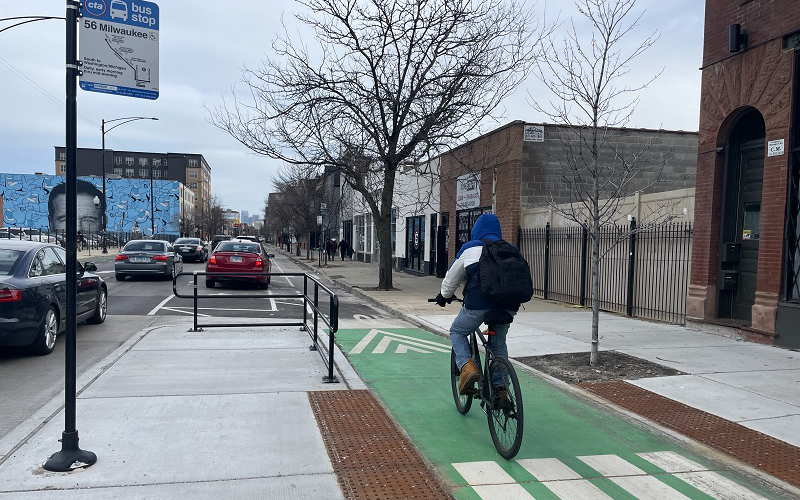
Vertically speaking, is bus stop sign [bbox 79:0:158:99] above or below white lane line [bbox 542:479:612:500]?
above

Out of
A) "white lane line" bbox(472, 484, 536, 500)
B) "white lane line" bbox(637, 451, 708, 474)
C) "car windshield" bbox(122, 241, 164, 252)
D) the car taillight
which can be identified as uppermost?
"car windshield" bbox(122, 241, 164, 252)

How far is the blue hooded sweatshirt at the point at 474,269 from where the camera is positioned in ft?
15.8

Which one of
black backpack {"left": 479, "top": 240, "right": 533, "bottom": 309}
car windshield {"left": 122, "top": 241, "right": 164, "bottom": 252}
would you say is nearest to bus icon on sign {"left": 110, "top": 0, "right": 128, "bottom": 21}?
black backpack {"left": 479, "top": 240, "right": 533, "bottom": 309}

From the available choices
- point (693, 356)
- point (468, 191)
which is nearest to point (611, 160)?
point (468, 191)

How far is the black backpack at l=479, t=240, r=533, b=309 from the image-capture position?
4.53m

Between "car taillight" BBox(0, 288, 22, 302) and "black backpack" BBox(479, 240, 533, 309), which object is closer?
"black backpack" BBox(479, 240, 533, 309)

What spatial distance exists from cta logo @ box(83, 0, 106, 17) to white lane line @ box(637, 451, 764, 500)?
518 centimetres

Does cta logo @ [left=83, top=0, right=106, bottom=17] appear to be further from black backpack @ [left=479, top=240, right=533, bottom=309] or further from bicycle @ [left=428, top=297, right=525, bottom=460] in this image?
bicycle @ [left=428, top=297, right=525, bottom=460]

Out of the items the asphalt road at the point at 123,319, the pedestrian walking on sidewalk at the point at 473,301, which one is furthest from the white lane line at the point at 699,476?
the asphalt road at the point at 123,319

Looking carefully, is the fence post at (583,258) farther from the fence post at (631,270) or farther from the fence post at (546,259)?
the fence post at (546,259)

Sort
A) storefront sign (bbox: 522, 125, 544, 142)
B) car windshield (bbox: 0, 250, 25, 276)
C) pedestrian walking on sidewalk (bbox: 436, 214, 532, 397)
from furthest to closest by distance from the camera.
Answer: storefront sign (bbox: 522, 125, 544, 142), car windshield (bbox: 0, 250, 25, 276), pedestrian walking on sidewalk (bbox: 436, 214, 532, 397)

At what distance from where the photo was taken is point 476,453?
463cm

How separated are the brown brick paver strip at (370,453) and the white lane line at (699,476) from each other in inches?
69.6

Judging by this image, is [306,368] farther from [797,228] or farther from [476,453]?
[797,228]
